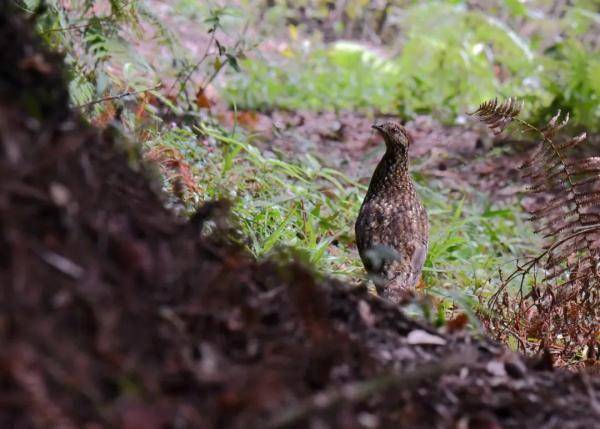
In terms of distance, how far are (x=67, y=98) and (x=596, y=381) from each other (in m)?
1.65

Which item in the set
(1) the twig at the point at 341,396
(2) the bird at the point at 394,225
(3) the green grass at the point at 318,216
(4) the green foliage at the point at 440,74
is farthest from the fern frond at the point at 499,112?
(4) the green foliage at the point at 440,74

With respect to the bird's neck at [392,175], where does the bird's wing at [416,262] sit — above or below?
below

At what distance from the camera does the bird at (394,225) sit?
14.2ft

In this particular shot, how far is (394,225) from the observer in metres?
4.54

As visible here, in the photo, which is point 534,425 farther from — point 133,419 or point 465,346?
point 133,419

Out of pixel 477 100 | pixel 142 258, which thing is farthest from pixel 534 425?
pixel 477 100

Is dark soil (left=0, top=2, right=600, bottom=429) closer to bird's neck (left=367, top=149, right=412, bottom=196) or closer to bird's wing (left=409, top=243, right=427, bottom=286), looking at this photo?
bird's wing (left=409, top=243, right=427, bottom=286)

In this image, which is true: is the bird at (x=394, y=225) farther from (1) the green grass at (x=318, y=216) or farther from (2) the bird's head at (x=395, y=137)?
(1) the green grass at (x=318, y=216)

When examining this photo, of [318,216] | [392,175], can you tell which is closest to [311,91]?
[318,216]

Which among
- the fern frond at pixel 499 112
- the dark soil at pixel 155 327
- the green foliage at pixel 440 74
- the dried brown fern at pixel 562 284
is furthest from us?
the green foliage at pixel 440 74

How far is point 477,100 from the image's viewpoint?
10.8 meters

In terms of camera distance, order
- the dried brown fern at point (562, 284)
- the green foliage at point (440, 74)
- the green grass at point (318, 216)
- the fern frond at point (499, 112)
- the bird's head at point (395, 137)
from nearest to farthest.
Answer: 1. the dried brown fern at point (562, 284)
2. the fern frond at point (499, 112)
3. the green grass at point (318, 216)
4. the bird's head at point (395, 137)
5. the green foliage at point (440, 74)

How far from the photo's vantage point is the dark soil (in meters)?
1.52

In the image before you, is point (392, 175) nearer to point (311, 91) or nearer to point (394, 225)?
point (394, 225)
